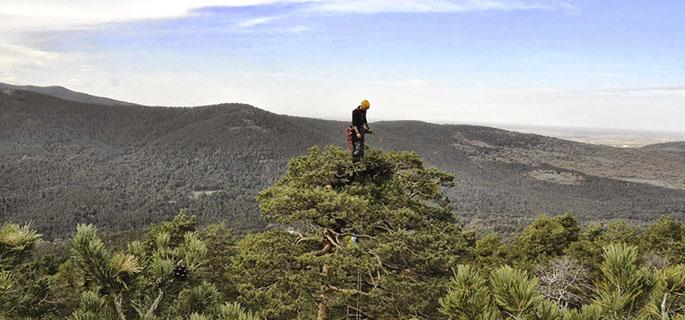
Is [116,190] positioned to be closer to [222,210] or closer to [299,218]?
[222,210]

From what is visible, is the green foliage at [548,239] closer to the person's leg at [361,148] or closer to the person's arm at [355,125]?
the person's leg at [361,148]

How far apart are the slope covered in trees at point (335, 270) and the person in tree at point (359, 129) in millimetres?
301

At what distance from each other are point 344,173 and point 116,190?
135386 mm

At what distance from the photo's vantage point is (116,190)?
130875 mm

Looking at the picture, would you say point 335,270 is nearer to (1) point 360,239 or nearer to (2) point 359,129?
(1) point 360,239

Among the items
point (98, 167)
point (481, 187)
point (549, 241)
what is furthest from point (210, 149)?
point (549, 241)

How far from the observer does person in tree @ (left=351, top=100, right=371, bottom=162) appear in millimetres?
9008

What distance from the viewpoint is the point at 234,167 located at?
156 metres

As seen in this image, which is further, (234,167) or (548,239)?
(234,167)

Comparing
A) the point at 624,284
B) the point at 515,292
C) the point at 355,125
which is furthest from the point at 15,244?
the point at 355,125

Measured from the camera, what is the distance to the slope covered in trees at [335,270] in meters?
4.15

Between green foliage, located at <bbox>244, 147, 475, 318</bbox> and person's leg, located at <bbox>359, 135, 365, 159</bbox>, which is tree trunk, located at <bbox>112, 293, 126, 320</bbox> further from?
person's leg, located at <bbox>359, 135, 365, 159</bbox>

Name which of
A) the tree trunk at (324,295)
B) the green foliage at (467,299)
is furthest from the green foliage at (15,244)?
the tree trunk at (324,295)

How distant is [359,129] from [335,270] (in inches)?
104
